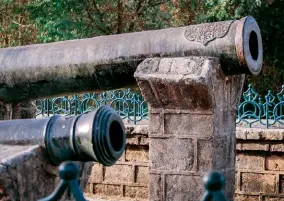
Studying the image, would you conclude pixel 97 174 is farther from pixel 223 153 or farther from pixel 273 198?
pixel 223 153

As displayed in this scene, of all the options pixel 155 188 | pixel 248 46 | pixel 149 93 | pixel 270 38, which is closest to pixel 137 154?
pixel 155 188

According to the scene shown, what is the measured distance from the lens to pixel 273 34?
1791 centimetres

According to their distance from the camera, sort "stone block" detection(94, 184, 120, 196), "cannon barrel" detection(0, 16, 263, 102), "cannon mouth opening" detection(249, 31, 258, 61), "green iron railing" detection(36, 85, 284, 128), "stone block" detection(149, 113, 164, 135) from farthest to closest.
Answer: "stone block" detection(94, 184, 120, 196) < "green iron railing" detection(36, 85, 284, 128) < "stone block" detection(149, 113, 164, 135) < "cannon mouth opening" detection(249, 31, 258, 61) < "cannon barrel" detection(0, 16, 263, 102)

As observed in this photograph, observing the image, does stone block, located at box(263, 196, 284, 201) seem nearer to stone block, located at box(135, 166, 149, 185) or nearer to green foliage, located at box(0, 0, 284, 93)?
stone block, located at box(135, 166, 149, 185)

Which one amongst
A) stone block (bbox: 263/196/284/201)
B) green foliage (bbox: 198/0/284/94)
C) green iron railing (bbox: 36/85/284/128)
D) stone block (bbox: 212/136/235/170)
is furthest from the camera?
green foliage (bbox: 198/0/284/94)

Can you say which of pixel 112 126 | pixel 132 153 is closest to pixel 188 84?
pixel 112 126

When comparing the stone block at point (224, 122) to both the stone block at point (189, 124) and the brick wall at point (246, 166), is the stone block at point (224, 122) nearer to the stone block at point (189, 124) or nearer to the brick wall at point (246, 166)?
the stone block at point (189, 124)

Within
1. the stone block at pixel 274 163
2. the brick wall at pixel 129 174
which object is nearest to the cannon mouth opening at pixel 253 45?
the stone block at pixel 274 163

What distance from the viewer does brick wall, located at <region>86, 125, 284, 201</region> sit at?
27.6 feet

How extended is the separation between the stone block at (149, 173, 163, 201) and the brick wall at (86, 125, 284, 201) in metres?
2.66

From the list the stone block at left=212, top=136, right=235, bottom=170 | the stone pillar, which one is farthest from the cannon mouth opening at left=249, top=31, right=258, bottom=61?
the stone block at left=212, top=136, right=235, bottom=170

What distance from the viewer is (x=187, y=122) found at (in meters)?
5.80

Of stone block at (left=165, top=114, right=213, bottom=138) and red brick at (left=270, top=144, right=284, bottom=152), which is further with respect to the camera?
red brick at (left=270, top=144, right=284, bottom=152)

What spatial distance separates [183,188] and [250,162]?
289cm
